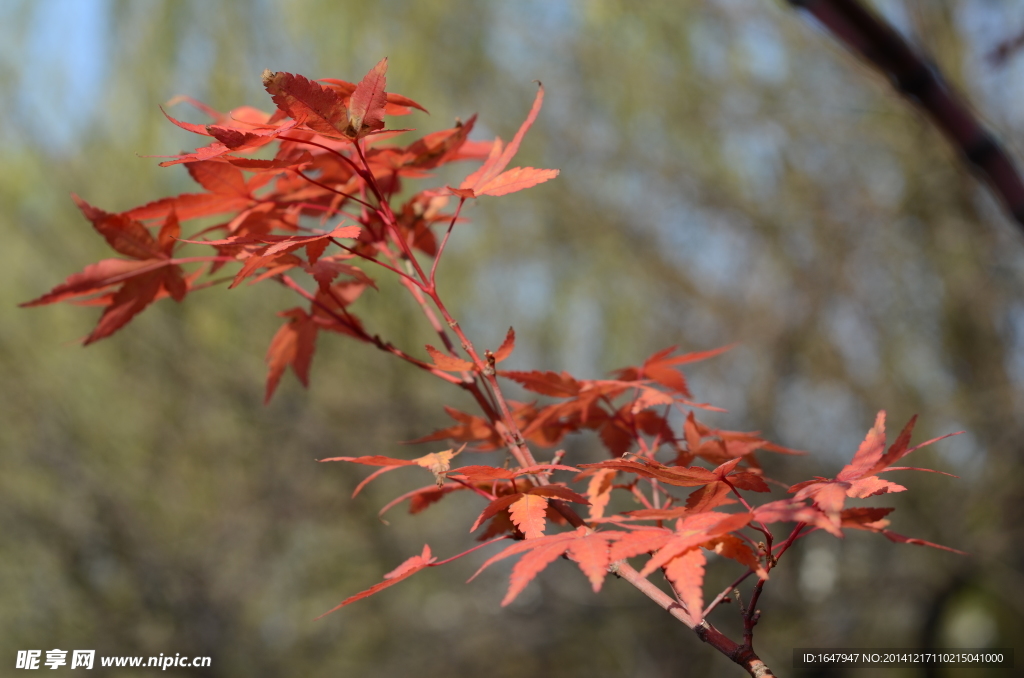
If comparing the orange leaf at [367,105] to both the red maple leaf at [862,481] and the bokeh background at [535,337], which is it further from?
the bokeh background at [535,337]

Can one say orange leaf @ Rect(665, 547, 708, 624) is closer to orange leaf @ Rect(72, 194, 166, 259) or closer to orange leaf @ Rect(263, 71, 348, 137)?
orange leaf @ Rect(263, 71, 348, 137)

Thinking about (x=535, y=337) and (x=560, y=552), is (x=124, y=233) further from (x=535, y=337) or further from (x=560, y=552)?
(x=535, y=337)

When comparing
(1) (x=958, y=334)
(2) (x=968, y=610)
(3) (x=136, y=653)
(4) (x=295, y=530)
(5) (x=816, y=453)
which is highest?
(1) (x=958, y=334)

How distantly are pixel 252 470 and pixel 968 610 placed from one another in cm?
338

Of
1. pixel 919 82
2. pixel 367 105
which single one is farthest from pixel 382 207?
pixel 919 82

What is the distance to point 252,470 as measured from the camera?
396cm

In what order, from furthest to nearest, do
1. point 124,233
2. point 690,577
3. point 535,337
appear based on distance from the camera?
point 535,337 < point 124,233 < point 690,577

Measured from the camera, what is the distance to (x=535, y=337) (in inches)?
157

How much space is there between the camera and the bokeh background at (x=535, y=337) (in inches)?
127

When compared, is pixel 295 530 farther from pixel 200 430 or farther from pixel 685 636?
pixel 685 636

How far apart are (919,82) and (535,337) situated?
10.6ft

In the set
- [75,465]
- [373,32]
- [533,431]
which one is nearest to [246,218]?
[533,431]

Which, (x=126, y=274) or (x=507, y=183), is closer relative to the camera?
(x=507, y=183)

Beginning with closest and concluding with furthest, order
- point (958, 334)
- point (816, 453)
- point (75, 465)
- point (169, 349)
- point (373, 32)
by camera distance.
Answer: point (816, 453) → point (958, 334) → point (75, 465) → point (169, 349) → point (373, 32)
